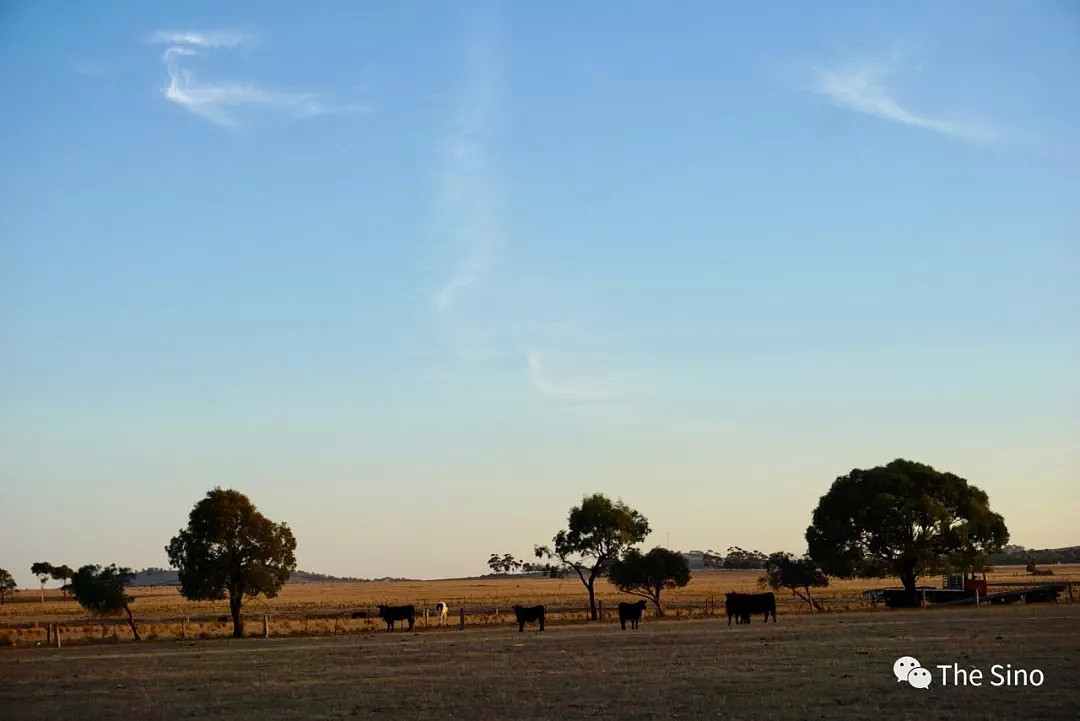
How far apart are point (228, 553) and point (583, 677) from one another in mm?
31214

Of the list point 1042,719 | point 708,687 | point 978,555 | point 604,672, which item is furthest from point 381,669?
point 978,555

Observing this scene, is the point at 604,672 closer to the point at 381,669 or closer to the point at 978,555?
the point at 381,669

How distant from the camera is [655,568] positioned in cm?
6278

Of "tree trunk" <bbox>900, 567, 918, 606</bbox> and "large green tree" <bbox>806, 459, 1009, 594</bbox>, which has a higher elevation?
"large green tree" <bbox>806, 459, 1009, 594</bbox>

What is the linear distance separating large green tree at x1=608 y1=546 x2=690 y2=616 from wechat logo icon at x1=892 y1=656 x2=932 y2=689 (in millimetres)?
38625

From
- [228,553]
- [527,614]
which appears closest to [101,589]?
[228,553]

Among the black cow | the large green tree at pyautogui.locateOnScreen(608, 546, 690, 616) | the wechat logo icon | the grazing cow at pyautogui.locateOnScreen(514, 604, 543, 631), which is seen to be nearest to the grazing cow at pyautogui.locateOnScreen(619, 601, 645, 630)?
the grazing cow at pyautogui.locateOnScreen(514, 604, 543, 631)

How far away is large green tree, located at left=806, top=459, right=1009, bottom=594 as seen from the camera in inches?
2506

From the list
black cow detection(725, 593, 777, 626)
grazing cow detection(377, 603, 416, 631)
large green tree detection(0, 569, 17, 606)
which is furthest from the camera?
large green tree detection(0, 569, 17, 606)

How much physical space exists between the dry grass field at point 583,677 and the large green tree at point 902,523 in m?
22.8

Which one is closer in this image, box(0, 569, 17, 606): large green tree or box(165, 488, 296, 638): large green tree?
box(165, 488, 296, 638): large green tree

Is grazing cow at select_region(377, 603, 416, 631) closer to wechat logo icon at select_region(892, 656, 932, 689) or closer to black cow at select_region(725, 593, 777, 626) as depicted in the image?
black cow at select_region(725, 593, 777, 626)

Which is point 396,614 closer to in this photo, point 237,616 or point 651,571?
point 237,616

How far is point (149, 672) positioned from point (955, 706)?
69.2ft
